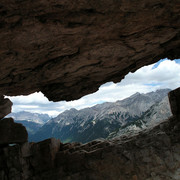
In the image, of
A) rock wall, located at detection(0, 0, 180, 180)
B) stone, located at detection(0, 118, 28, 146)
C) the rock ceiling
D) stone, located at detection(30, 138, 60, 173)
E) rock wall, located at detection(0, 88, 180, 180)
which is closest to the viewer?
the rock ceiling

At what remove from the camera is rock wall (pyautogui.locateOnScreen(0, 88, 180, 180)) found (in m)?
20.6

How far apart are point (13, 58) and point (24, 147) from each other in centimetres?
1410

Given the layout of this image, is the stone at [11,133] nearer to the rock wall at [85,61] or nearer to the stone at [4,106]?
the rock wall at [85,61]

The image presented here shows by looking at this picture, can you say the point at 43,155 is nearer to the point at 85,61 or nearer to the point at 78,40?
the point at 85,61

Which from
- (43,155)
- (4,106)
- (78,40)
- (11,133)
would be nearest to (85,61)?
(78,40)

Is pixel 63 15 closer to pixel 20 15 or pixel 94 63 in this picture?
pixel 20 15

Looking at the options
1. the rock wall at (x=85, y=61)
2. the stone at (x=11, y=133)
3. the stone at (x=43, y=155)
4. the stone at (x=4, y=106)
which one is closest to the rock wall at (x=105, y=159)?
the stone at (x=43, y=155)

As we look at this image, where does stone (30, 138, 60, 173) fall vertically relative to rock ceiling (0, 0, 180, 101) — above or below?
below

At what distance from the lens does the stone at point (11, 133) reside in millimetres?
24812

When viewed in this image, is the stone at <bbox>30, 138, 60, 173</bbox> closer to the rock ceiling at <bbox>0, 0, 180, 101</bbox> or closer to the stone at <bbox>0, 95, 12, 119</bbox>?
the stone at <bbox>0, 95, 12, 119</bbox>

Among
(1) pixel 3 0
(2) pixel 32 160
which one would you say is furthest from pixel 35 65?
(2) pixel 32 160

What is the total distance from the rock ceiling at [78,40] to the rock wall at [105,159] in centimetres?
877

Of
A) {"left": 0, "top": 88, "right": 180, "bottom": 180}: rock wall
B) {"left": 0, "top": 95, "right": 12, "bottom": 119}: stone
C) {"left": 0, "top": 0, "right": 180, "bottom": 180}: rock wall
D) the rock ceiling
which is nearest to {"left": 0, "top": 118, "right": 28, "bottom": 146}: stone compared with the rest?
{"left": 0, "top": 0, "right": 180, "bottom": 180}: rock wall

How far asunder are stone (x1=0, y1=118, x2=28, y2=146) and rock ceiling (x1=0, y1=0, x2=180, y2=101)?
504cm
